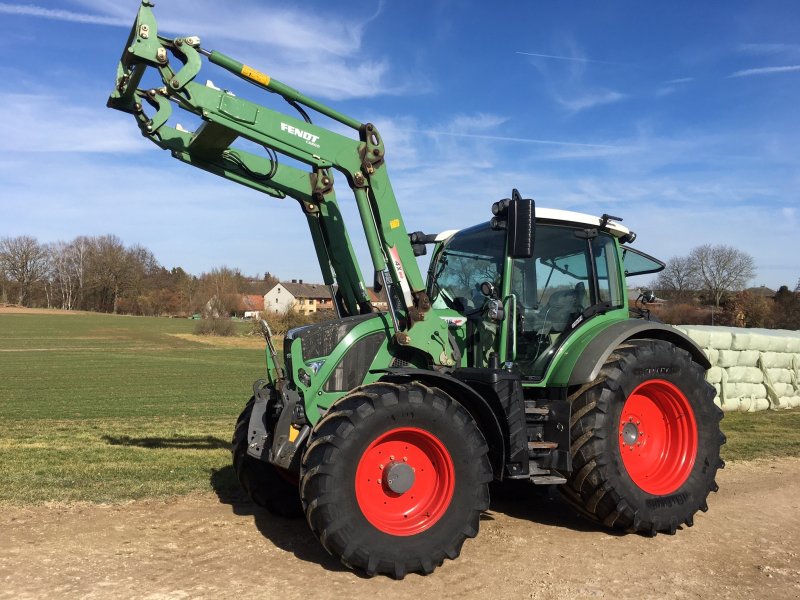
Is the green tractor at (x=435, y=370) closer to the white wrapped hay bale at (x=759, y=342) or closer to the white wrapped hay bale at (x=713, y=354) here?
the white wrapped hay bale at (x=713, y=354)

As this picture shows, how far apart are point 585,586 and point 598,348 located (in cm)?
190

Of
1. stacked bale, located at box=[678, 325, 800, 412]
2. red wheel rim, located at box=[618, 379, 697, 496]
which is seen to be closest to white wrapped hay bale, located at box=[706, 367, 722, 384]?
stacked bale, located at box=[678, 325, 800, 412]

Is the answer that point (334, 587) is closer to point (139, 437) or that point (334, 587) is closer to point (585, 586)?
point (585, 586)

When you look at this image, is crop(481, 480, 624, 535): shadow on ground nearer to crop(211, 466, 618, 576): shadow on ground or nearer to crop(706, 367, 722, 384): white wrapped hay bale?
crop(211, 466, 618, 576): shadow on ground

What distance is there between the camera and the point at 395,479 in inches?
191

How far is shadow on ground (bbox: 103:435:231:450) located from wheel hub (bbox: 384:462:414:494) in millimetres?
5243

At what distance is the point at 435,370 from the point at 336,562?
1607mm

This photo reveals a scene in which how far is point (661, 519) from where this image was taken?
5680 millimetres

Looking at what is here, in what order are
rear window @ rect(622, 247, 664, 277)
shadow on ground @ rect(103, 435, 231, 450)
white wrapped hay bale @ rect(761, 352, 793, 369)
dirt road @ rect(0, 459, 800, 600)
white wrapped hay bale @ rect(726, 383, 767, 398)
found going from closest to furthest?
dirt road @ rect(0, 459, 800, 600) → rear window @ rect(622, 247, 664, 277) → shadow on ground @ rect(103, 435, 231, 450) → white wrapped hay bale @ rect(726, 383, 767, 398) → white wrapped hay bale @ rect(761, 352, 793, 369)

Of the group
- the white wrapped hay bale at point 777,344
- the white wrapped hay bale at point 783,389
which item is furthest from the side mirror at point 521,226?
the white wrapped hay bale at point 783,389

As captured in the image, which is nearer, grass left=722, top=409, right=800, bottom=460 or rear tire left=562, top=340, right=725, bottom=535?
rear tire left=562, top=340, right=725, bottom=535

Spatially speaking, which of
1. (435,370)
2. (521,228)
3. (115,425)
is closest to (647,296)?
(521,228)

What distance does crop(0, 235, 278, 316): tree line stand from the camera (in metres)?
98.4

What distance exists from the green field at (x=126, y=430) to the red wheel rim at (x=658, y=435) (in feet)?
11.1
